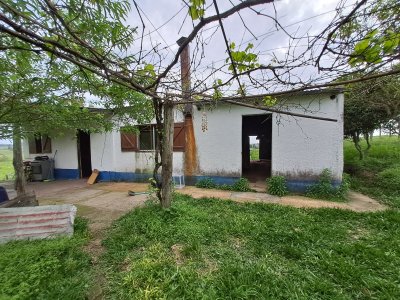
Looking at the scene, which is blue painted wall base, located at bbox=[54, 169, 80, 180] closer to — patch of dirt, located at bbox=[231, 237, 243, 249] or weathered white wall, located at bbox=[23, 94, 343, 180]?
weathered white wall, located at bbox=[23, 94, 343, 180]

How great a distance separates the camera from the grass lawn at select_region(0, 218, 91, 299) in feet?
6.21

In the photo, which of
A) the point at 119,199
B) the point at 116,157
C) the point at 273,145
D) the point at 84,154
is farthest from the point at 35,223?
the point at 84,154

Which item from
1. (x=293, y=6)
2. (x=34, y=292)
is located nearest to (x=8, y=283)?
(x=34, y=292)

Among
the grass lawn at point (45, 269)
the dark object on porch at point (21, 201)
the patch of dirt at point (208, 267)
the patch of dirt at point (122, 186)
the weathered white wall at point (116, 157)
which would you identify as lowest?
the patch of dirt at point (208, 267)

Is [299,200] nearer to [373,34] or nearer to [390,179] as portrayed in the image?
[390,179]

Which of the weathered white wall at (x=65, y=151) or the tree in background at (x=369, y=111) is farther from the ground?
the tree in background at (x=369, y=111)

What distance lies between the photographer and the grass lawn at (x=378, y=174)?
5089mm

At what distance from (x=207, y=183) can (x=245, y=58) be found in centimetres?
511

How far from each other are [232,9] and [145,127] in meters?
6.57

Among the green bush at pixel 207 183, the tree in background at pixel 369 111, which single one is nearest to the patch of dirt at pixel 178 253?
the green bush at pixel 207 183

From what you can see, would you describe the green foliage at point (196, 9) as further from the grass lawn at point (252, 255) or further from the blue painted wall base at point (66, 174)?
the blue painted wall base at point (66, 174)

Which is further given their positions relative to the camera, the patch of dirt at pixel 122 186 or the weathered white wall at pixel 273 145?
the patch of dirt at pixel 122 186

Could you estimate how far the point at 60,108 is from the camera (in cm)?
268

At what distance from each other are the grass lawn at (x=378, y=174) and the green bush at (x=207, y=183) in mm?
4050
